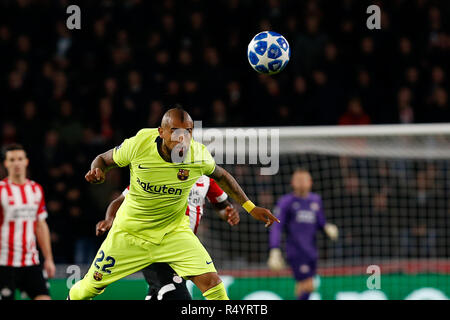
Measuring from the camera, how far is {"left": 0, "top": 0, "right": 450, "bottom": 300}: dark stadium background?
10.1 meters

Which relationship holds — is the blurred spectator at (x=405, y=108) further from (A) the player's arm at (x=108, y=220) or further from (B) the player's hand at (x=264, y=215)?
(A) the player's arm at (x=108, y=220)

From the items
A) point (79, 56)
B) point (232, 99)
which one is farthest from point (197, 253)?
point (79, 56)

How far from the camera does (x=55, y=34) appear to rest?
11875 millimetres

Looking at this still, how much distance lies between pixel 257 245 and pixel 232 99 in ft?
7.60

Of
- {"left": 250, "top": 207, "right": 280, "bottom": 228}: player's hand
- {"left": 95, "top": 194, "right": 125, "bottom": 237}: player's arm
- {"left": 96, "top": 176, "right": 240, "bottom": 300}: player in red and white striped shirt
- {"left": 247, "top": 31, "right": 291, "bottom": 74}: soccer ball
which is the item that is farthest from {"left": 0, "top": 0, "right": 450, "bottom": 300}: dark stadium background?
{"left": 250, "top": 207, "right": 280, "bottom": 228}: player's hand

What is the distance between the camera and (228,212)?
5.93 metres

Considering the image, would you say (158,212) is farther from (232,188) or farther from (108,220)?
(232,188)

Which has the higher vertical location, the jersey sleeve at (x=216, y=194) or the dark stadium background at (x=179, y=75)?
the dark stadium background at (x=179, y=75)

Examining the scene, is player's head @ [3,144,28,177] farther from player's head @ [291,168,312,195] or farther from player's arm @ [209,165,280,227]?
player's head @ [291,168,312,195]

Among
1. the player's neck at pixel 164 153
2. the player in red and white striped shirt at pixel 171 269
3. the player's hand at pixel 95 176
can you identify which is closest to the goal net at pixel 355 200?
the player in red and white striped shirt at pixel 171 269

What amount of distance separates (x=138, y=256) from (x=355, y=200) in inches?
189

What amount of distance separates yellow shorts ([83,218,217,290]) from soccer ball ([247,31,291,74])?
1569 mm

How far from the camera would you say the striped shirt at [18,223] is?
6969 millimetres

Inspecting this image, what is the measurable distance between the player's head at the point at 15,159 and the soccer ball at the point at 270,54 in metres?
2.33
